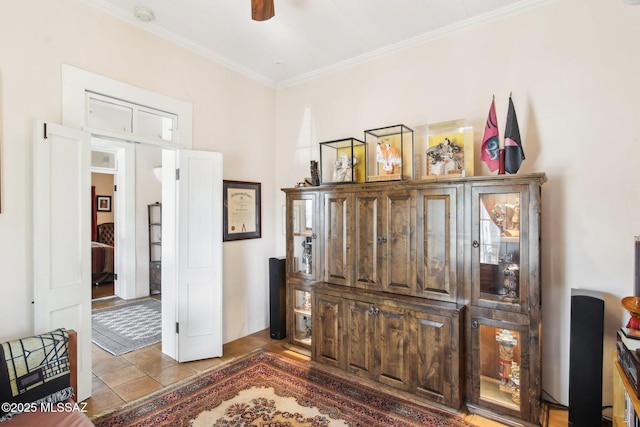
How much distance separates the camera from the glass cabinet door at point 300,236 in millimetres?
3498

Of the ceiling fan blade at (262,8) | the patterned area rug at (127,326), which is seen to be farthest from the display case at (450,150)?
the patterned area rug at (127,326)

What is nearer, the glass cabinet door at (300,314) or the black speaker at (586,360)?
the black speaker at (586,360)

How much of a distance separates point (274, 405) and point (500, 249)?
6.89 ft

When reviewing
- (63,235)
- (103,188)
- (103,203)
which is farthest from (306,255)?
(103,188)

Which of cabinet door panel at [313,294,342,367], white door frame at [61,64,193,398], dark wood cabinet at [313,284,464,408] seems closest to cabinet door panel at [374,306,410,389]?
dark wood cabinet at [313,284,464,408]

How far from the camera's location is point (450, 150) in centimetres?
272

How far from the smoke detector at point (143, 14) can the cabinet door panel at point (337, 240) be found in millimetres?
2243

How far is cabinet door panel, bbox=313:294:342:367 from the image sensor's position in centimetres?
301

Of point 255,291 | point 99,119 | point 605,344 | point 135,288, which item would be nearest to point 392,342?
point 605,344

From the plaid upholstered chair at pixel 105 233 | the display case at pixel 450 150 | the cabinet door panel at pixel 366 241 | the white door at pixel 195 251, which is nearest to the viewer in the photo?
the display case at pixel 450 150

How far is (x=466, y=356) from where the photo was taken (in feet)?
8.07

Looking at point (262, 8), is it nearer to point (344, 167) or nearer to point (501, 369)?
point (344, 167)

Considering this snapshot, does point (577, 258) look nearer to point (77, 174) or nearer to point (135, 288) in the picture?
point (77, 174)

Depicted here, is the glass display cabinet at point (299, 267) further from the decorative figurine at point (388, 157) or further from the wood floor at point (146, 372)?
the decorative figurine at point (388, 157)
